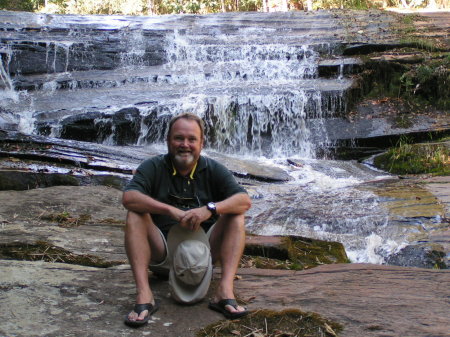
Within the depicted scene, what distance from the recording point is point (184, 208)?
3205 millimetres

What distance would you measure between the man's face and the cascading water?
263 centimetres

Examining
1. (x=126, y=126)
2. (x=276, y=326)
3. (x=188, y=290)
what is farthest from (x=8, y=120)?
(x=276, y=326)

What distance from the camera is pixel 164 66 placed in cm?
1362

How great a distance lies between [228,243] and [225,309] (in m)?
0.43

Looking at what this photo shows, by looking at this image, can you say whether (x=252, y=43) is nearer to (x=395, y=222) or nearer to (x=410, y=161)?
(x=410, y=161)

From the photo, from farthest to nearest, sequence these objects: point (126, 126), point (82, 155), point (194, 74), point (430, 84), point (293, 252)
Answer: point (194, 74) → point (430, 84) → point (126, 126) → point (82, 155) → point (293, 252)

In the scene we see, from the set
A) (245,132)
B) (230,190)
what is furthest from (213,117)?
(230,190)

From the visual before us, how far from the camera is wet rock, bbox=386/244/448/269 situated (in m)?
4.58

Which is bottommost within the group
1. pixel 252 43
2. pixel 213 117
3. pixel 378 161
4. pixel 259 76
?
pixel 378 161

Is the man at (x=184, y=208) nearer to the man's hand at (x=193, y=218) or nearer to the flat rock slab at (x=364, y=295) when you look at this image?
the man's hand at (x=193, y=218)

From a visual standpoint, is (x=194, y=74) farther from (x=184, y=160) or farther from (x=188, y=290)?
(x=188, y=290)

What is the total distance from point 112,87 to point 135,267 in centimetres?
972

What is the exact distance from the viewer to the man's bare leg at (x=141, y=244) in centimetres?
291

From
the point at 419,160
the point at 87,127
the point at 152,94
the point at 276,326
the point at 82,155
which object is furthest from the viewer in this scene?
the point at 152,94
